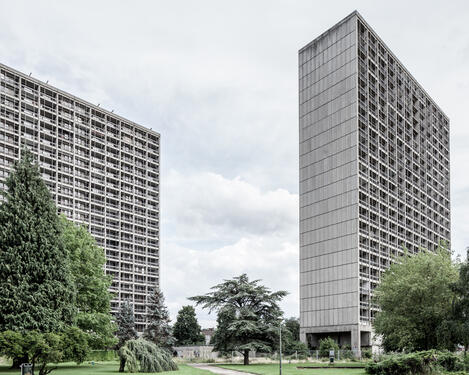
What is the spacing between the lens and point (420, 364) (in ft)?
123

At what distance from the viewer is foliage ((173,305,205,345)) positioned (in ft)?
442

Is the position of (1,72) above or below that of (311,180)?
above

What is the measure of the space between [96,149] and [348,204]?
58.5m

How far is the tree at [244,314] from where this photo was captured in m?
66.9

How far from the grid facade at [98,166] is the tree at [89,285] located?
168ft

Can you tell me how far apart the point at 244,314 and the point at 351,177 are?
40295mm

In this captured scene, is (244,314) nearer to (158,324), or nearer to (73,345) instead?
(158,324)

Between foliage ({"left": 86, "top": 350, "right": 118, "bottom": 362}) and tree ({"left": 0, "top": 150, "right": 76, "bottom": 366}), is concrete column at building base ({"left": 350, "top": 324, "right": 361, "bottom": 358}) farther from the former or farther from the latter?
tree ({"left": 0, "top": 150, "right": 76, "bottom": 366})

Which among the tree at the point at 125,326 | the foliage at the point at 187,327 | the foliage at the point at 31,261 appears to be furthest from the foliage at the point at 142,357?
the foliage at the point at 187,327

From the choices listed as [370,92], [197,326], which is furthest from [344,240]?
[197,326]

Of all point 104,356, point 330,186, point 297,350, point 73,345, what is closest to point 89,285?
point 73,345

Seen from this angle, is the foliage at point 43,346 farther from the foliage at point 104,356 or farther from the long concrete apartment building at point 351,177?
the long concrete apartment building at point 351,177

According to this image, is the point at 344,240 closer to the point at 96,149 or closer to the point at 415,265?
the point at 415,265

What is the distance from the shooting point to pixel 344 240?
98.8 metres
